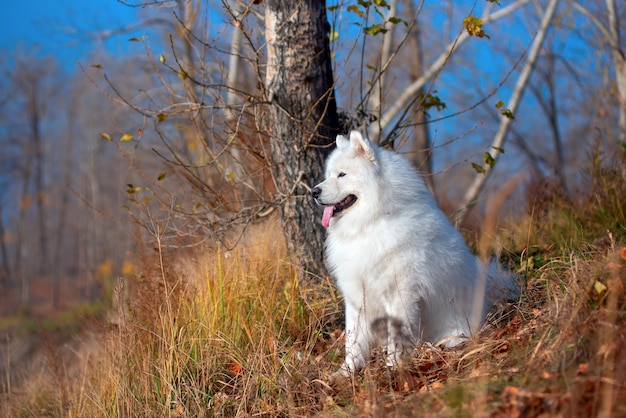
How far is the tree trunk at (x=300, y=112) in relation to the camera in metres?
5.06

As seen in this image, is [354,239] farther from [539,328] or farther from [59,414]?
[59,414]

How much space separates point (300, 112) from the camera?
514 centimetres

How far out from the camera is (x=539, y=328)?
11.4 ft

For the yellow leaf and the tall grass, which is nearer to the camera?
the yellow leaf

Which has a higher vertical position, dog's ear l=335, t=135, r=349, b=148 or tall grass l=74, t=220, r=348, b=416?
dog's ear l=335, t=135, r=349, b=148

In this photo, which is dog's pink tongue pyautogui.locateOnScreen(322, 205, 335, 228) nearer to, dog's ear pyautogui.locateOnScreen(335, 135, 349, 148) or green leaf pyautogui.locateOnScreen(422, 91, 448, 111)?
dog's ear pyautogui.locateOnScreen(335, 135, 349, 148)

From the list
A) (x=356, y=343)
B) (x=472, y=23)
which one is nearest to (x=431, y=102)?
(x=472, y=23)

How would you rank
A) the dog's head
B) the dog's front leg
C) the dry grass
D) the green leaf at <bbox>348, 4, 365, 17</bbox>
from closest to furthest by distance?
1. the dry grass
2. the dog's front leg
3. the dog's head
4. the green leaf at <bbox>348, 4, 365, 17</bbox>

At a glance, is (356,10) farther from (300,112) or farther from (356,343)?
(356,343)

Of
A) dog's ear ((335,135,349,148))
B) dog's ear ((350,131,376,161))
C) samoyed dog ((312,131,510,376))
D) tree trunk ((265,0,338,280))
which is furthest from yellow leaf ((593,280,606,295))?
tree trunk ((265,0,338,280))

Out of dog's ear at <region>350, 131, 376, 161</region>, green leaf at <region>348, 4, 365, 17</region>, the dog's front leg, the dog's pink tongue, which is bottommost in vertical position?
the dog's front leg

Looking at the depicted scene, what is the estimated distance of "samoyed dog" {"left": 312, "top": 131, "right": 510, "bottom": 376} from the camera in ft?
13.0

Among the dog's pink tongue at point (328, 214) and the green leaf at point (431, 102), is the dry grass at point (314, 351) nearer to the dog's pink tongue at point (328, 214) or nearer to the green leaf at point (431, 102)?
the dog's pink tongue at point (328, 214)

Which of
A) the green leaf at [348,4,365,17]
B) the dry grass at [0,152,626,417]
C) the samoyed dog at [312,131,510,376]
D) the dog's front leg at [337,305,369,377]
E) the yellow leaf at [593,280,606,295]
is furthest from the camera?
the green leaf at [348,4,365,17]
